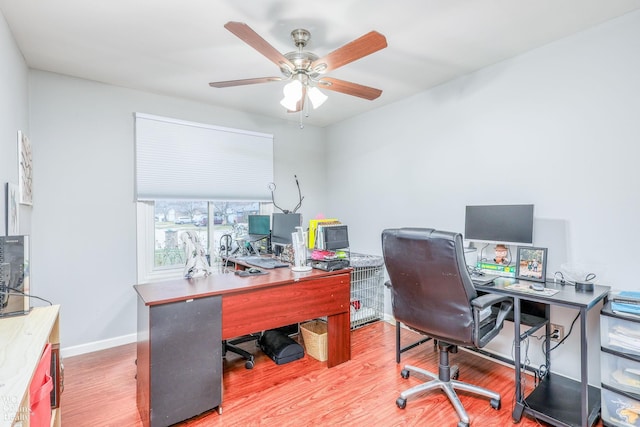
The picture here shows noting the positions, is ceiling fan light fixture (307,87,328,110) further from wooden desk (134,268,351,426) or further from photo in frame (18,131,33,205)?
photo in frame (18,131,33,205)

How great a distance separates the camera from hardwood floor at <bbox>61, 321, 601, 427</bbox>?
77.7 inches

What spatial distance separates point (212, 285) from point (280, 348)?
964 millimetres

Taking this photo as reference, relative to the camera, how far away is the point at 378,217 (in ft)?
12.5

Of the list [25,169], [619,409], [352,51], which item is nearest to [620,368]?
[619,409]

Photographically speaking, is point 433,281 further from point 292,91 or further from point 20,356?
point 20,356

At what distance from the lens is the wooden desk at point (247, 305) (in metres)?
1.84

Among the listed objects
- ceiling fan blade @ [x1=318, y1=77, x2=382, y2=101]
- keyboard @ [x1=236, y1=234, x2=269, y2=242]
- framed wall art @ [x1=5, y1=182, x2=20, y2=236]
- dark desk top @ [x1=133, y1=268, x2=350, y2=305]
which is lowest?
dark desk top @ [x1=133, y1=268, x2=350, y2=305]

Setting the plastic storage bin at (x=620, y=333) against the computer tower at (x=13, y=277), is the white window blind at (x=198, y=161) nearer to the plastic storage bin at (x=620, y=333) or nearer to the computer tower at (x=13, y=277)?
the computer tower at (x=13, y=277)

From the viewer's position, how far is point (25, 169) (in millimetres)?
2410

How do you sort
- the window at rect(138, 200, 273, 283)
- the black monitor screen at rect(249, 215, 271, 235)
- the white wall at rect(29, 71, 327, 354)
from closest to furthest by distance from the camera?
the white wall at rect(29, 71, 327, 354)
the window at rect(138, 200, 273, 283)
the black monitor screen at rect(249, 215, 271, 235)

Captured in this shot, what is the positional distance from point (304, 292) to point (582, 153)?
219 cm

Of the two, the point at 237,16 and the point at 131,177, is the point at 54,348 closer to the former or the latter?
the point at 131,177

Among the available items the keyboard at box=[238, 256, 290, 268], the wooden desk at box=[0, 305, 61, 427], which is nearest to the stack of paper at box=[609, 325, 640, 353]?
the keyboard at box=[238, 256, 290, 268]

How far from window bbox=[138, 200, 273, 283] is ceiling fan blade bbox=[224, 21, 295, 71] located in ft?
5.83
